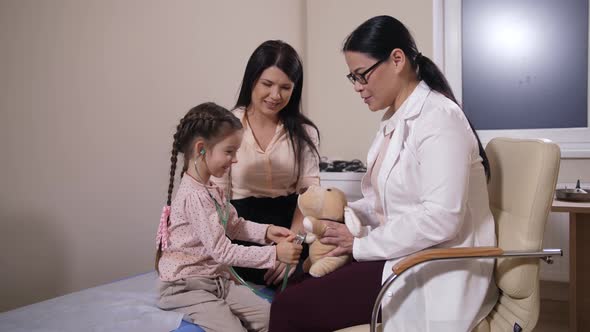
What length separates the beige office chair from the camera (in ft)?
3.81

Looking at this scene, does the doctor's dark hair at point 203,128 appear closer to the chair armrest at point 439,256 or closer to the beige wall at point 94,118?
the chair armrest at point 439,256

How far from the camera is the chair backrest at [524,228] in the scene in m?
1.21

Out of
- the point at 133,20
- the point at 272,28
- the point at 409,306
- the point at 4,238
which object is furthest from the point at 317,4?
the point at 409,306

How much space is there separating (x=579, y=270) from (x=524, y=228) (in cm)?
154

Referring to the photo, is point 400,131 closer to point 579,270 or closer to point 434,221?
point 434,221

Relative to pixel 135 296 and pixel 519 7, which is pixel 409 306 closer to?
pixel 135 296

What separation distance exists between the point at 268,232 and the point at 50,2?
56.9 inches

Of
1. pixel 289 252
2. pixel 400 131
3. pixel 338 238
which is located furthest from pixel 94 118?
pixel 400 131

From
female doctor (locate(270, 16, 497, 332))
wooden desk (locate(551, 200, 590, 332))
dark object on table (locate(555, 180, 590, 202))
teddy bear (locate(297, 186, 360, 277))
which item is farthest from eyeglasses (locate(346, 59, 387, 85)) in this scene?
dark object on table (locate(555, 180, 590, 202))

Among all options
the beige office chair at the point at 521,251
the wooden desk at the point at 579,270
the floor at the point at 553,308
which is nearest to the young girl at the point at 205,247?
the beige office chair at the point at 521,251

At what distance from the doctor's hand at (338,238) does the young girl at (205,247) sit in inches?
4.1

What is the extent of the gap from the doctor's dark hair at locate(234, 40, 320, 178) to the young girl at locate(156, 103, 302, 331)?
14.1 inches

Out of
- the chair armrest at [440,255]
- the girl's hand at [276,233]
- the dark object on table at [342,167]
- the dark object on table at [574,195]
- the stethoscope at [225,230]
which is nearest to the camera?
the chair armrest at [440,255]

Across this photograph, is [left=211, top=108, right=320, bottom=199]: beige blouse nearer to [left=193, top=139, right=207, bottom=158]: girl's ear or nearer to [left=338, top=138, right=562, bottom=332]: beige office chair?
[left=193, top=139, right=207, bottom=158]: girl's ear
